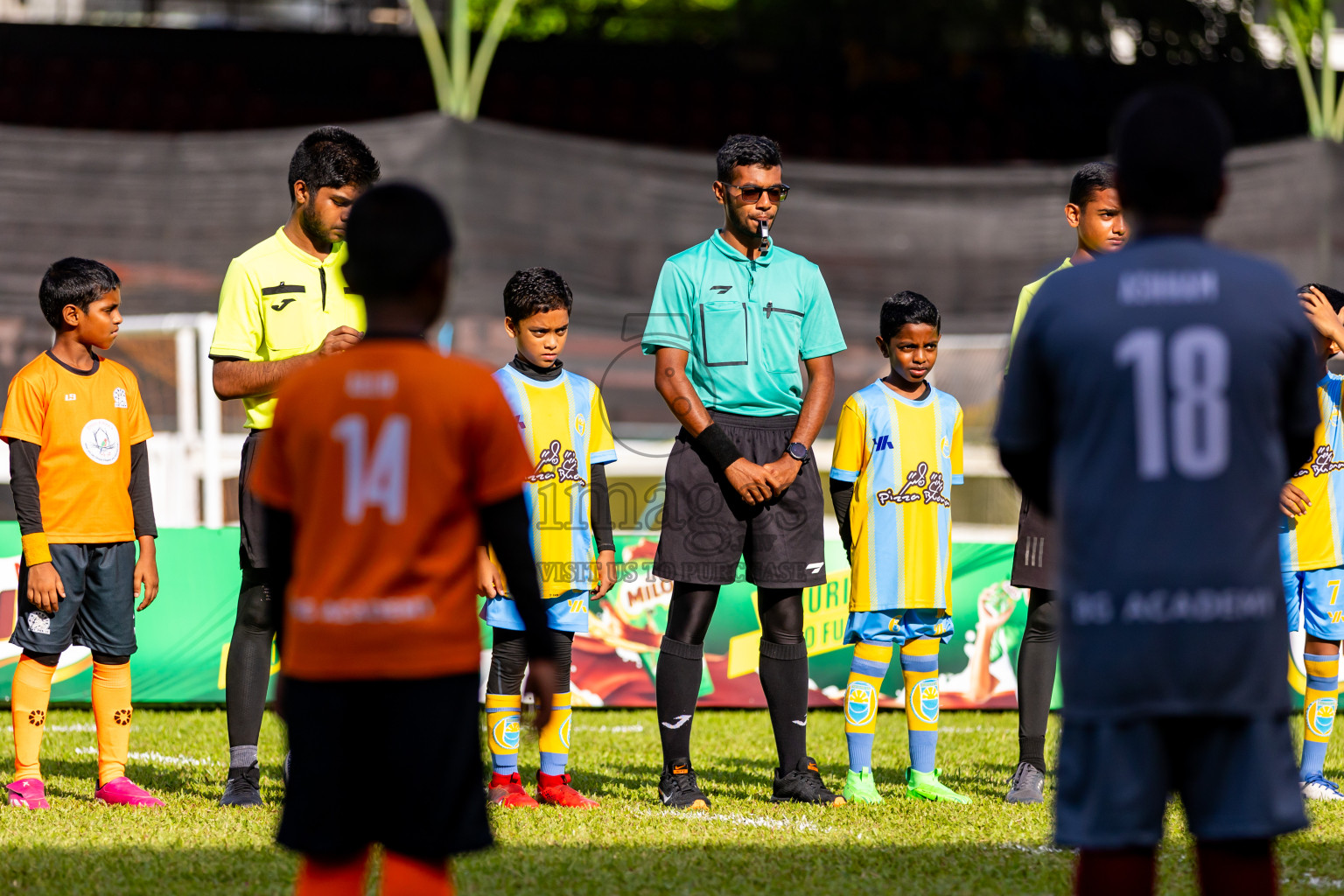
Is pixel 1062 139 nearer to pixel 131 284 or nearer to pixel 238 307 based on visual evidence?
pixel 131 284

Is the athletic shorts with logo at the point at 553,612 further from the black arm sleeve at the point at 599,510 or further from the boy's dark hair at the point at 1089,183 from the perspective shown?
the boy's dark hair at the point at 1089,183

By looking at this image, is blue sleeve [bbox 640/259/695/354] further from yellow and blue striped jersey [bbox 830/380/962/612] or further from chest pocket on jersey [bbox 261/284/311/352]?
chest pocket on jersey [bbox 261/284/311/352]

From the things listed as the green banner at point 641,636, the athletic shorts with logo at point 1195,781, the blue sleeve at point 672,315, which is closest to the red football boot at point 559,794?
the blue sleeve at point 672,315

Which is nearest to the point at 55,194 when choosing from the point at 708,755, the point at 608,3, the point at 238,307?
the point at 238,307

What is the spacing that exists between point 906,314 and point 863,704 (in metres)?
1.39

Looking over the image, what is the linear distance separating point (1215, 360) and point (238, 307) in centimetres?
340

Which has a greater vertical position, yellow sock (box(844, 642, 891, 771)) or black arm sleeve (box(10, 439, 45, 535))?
black arm sleeve (box(10, 439, 45, 535))

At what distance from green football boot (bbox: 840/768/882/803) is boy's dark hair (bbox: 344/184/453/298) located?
3.09 m

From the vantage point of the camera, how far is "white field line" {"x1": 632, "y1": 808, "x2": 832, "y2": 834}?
4.71m

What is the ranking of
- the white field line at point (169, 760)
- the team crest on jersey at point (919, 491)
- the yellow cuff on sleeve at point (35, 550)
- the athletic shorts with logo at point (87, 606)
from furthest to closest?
the white field line at point (169, 760) → the team crest on jersey at point (919, 491) → the athletic shorts with logo at point (87, 606) → the yellow cuff on sleeve at point (35, 550)

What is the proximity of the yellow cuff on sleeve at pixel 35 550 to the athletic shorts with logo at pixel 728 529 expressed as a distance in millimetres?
2041

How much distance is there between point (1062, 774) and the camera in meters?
2.50

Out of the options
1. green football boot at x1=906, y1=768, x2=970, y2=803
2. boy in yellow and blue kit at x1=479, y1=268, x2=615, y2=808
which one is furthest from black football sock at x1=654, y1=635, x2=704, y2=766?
green football boot at x1=906, y1=768, x2=970, y2=803

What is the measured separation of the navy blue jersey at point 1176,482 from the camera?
2400 mm
